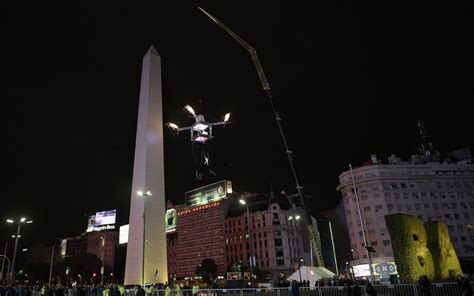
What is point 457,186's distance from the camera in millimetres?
75000

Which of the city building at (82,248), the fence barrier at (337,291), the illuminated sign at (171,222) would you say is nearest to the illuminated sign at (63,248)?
the city building at (82,248)

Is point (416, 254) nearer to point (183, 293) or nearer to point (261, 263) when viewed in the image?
point (183, 293)

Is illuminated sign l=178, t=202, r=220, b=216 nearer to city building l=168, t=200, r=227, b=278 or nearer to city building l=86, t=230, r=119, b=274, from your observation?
city building l=168, t=200, r=227, b=278

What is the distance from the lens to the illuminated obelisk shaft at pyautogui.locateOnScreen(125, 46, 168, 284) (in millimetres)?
27250

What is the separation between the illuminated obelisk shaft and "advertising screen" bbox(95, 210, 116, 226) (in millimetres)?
82695

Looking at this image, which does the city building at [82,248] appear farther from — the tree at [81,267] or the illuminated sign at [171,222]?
the illuminated sign at [171,222]

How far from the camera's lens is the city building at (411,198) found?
70.5 m

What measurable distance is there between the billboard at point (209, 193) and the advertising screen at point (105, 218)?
23.2m

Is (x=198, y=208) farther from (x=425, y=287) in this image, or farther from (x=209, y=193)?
(x=425, y=287)

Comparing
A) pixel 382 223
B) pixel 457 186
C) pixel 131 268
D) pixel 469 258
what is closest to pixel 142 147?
pixel 131 268

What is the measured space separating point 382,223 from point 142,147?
56.2 metres

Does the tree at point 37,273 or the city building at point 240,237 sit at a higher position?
the city building at point 240,237

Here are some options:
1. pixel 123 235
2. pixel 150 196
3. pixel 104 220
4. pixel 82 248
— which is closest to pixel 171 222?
pixel 123 235

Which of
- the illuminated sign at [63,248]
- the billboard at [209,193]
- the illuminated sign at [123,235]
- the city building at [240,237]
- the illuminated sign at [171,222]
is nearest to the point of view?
the city building at [240,237]
